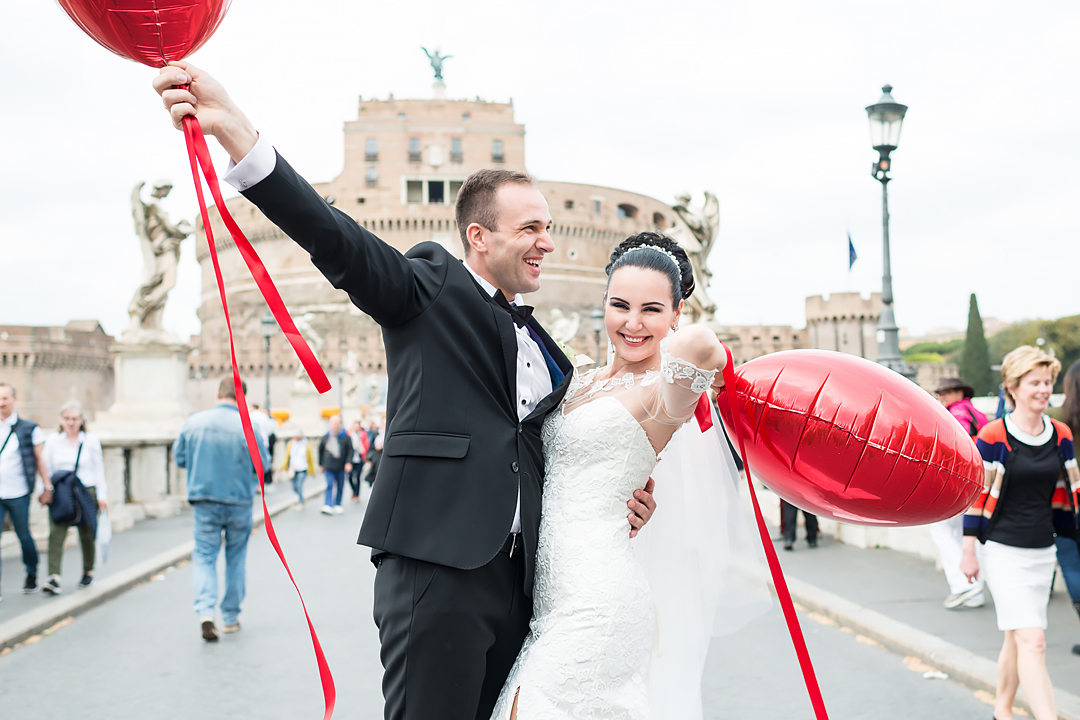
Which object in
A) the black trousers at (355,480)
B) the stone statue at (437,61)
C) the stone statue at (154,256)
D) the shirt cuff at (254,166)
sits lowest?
the black trousers at (355,480)

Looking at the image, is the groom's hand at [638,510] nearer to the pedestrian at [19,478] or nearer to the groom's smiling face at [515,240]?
the groom's smiling face at [515,240]

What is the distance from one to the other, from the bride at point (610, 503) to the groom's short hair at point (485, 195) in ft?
1.13

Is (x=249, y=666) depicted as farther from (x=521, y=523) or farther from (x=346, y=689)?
(x=521, y=523)

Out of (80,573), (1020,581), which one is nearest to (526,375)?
(1020,581)

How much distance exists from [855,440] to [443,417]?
3.36 ft

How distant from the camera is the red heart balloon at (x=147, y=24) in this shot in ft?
6.12

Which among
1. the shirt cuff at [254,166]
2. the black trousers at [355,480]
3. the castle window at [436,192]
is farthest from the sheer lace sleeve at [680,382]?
the castle window at [436,192]

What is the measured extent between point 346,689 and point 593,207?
59.0 metres

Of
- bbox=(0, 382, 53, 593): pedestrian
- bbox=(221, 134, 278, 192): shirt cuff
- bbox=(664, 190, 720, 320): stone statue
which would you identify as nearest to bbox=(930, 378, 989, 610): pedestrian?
bbox=(221, 134, 278, 192): shirt cuff

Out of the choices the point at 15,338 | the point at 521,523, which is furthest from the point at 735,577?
the point at 15,338

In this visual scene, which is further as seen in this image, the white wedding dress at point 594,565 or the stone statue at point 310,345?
the stone statue at point 310,345

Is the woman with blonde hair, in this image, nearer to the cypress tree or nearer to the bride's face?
the bride's face

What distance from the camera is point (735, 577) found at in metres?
2.63

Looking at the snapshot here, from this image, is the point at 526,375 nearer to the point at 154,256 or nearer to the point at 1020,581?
the point at 1020,581
